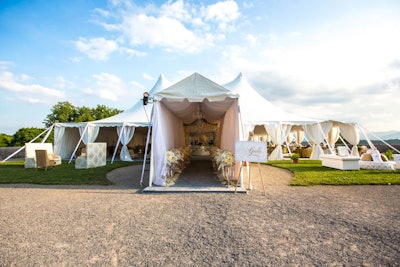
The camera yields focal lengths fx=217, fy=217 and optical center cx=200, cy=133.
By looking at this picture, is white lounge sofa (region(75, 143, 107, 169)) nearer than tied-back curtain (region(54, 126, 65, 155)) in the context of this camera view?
Yes

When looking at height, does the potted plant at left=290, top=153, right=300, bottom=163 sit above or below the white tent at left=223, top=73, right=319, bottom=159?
below

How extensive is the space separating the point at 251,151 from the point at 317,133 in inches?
351

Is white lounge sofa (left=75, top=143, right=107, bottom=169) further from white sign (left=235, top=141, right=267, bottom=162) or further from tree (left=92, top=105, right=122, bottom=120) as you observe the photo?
tree (left=92, top=105, right=122, bottom=120)

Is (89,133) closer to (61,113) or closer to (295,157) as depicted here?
(295,157)

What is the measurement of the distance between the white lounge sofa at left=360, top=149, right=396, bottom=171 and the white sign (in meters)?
6.09

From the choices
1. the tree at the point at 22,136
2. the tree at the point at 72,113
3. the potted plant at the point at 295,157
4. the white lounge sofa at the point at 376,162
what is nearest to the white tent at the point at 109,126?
the potted plant at the point at 295,157

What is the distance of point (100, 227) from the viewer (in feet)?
9.70

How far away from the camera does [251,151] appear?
4.92 metres

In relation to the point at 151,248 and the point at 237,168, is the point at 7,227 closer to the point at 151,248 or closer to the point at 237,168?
the point at 151,248

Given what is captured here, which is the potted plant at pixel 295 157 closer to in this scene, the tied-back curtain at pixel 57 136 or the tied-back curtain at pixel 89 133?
the tied-back curtain at pixel 89 133

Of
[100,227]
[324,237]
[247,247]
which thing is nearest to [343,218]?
[324,237]

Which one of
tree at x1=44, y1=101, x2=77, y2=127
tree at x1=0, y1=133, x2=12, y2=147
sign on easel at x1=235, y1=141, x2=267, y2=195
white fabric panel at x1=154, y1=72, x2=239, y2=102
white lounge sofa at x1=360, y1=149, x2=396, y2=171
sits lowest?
white lounge sofa at x1=360, y1=149, x2=396, y2=171

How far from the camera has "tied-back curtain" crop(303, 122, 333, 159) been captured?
39.2ft

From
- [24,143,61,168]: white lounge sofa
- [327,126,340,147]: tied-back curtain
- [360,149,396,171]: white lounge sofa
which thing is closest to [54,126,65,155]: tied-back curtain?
[24,143,61,168]: white lounge sofa
